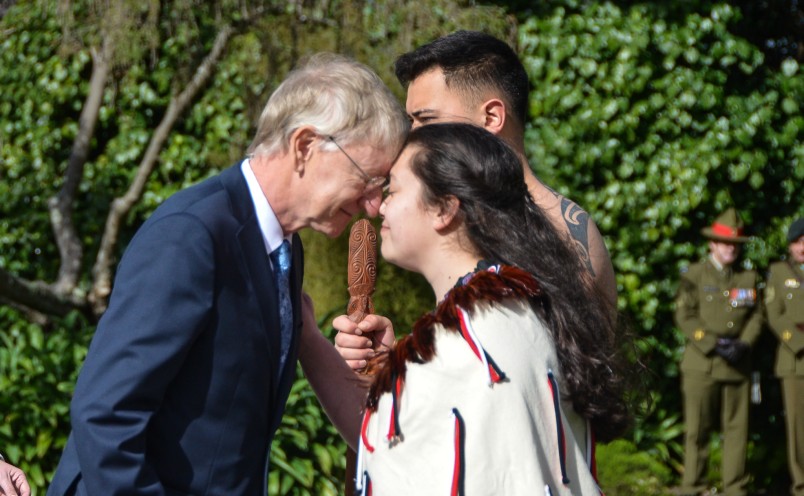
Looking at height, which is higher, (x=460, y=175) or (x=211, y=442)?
(x=460, y=175)

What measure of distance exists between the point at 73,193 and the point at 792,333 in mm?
5353

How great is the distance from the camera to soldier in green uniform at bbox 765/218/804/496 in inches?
282

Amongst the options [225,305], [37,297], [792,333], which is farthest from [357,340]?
[792,333]

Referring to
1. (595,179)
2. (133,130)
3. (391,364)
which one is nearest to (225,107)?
(133,130)

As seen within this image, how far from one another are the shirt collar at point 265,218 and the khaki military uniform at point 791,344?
5.76 metres

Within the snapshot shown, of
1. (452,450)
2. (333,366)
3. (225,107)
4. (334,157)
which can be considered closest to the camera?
(452,450)

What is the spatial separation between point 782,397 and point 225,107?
4.85 meters

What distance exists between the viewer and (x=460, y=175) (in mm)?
2143

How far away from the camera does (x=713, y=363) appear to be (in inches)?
289

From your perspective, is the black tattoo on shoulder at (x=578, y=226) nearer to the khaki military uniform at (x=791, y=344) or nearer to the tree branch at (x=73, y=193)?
the khaki military uniform at (x=791, y=344)

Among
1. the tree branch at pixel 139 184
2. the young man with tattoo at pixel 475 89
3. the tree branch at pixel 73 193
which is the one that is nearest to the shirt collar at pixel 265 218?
the young man with tattoo at pixel 475 89

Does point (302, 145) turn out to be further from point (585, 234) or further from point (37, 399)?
point (37, 399)

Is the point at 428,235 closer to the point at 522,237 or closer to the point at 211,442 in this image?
the point at 522,237

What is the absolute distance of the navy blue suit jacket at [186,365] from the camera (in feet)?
6.31
